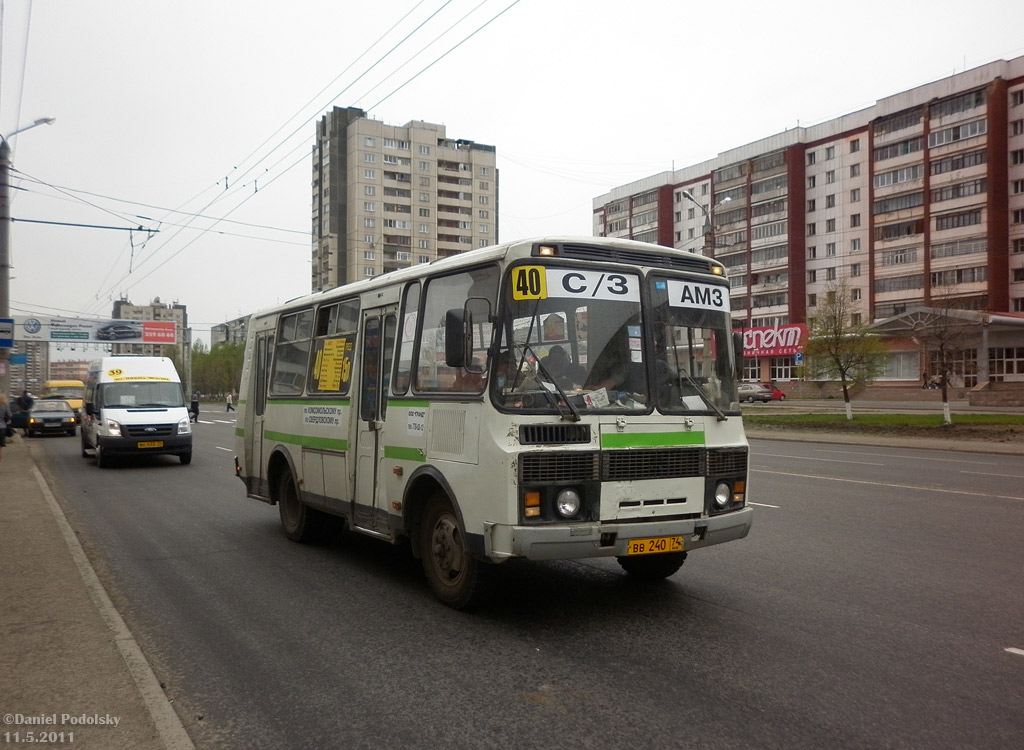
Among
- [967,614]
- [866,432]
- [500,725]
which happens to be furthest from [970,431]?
[500,725]

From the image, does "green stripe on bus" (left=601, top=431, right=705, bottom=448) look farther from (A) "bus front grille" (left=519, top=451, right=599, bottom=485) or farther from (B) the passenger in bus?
(B) the passenger in bus

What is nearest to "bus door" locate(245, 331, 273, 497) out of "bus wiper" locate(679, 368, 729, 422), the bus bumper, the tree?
the bus bumper

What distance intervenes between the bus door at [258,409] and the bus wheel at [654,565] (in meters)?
4.97

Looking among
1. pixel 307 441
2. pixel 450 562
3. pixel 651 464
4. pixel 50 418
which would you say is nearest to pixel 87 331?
pixel 50 418

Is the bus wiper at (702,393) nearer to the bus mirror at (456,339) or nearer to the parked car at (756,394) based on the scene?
the bus mirror at (456,339)

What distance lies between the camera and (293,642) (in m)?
5.68

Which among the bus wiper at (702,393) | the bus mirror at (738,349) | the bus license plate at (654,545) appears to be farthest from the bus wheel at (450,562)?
the bus mirror at (738,349)

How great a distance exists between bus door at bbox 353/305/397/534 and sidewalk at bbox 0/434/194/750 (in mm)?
2204

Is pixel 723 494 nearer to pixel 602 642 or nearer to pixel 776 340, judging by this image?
pixel 602 642

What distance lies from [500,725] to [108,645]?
275cm

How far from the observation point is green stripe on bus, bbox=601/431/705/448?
19.2ft

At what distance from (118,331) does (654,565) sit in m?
64.3

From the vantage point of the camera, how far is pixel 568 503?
5.69 metres

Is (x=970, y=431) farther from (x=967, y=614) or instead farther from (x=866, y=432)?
(x=967, y=614)
